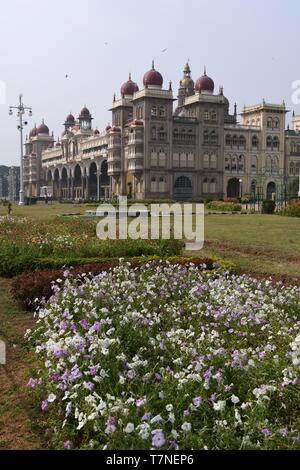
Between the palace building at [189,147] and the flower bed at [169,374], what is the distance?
6064 cm

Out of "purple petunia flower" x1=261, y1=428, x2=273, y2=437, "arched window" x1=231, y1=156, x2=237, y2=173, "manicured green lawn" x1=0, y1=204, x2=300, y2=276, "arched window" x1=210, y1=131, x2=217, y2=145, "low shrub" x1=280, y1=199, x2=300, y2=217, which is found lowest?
"purple petunia flower" x1=261, y1=428, x2=273, y2=437

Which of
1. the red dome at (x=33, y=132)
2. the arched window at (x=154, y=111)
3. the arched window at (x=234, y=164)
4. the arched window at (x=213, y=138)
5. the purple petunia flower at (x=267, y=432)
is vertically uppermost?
the red dome at (x=33, y=132)

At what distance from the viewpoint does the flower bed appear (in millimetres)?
4066

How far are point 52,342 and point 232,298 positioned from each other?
293 cm

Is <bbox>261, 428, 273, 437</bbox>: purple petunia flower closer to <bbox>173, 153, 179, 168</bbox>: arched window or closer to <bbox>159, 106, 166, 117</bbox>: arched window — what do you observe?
<bbox>159, 106, 166, 117</bbox>: arched window

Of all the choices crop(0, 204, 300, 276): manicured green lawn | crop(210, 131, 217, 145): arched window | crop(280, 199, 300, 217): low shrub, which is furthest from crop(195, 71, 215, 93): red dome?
crop(0, 204, 300, 276): manicured green lawn

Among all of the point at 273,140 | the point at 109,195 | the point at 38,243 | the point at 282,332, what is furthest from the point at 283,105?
the point at 282,332

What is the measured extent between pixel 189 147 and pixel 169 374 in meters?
68.1

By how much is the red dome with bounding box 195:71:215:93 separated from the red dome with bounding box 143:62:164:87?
6779 millimetres

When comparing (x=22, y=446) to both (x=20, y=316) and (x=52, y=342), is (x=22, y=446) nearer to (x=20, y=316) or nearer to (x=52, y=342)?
(x=52, y=342)

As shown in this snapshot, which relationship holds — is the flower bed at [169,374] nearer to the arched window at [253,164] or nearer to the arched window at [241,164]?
the arched window at [241,164]

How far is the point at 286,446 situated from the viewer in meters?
3.91

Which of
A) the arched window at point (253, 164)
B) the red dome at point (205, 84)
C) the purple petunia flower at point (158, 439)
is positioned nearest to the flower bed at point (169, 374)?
the purple petunia flower at point (158, 439)

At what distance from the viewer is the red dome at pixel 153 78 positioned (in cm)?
6856
